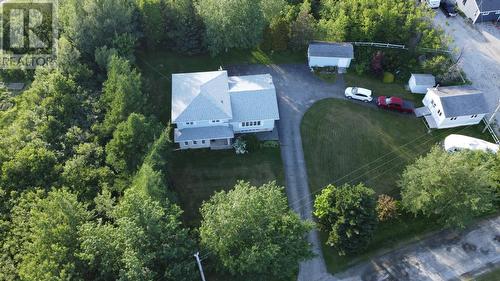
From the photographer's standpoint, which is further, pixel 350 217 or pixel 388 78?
pixel 388 78

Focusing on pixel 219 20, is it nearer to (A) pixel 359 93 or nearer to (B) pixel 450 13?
(A) pixel 359 93

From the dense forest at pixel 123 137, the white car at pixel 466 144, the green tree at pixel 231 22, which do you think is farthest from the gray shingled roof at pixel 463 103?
the green tree at pixel 231 22

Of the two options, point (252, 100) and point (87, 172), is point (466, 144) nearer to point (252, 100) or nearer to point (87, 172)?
point (252, 100)

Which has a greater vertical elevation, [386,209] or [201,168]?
[386,209]

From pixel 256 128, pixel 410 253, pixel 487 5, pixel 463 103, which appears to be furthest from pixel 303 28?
pixel 410 253

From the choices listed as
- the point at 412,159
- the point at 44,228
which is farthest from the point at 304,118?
the point at 44,228

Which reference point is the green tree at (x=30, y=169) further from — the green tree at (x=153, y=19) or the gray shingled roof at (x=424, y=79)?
the gray shingled roof at (x=424, y=79)
